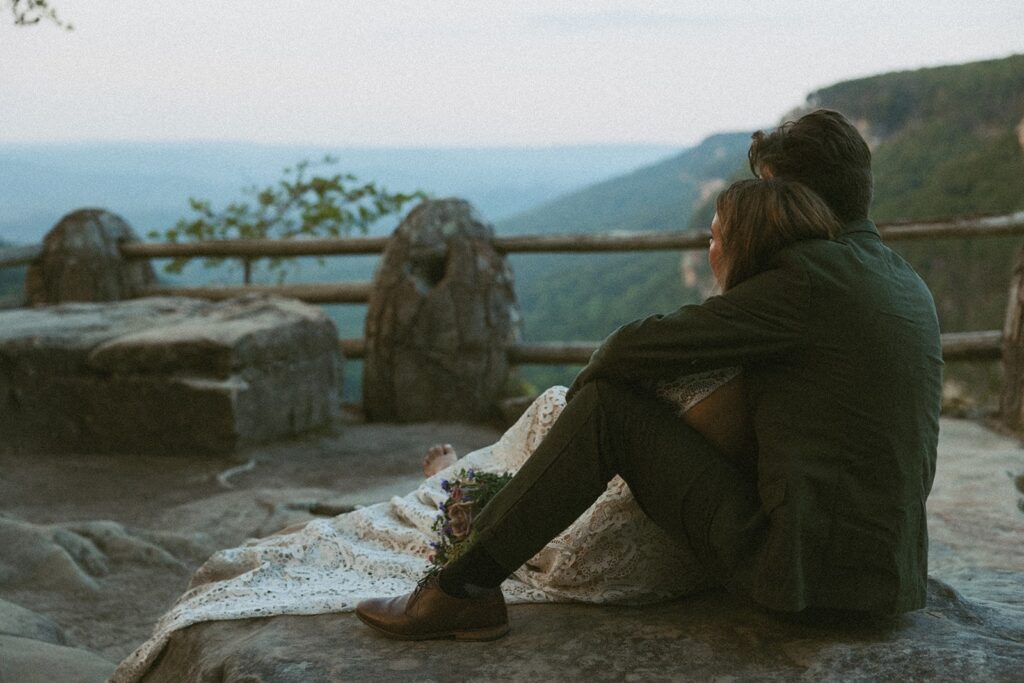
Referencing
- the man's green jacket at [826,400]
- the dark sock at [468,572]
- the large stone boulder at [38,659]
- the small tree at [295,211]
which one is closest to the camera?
the man's green jacket at [826,400]

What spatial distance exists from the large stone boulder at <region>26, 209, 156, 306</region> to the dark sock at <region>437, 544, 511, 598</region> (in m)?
6.13

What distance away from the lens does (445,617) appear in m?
2.30

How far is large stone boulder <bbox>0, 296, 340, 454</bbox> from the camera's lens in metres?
5.63

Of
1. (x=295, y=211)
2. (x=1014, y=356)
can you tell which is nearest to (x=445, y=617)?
(x=1014, y=356)

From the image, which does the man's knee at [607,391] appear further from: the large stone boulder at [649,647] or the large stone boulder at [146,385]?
the large stone boulder at [146,385]

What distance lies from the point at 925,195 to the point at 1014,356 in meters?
4.86

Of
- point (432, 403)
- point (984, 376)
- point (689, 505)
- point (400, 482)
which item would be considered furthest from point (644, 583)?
point (984, 376)

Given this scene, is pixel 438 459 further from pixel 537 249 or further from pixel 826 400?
pixel 537 249

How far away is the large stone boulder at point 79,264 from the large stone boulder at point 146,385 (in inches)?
66.5

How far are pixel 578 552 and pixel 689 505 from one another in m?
0.39

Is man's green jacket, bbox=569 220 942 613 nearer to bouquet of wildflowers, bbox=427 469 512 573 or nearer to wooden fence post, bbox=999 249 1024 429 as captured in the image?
bouquet of wildflowers, bbox=427 469 512 573

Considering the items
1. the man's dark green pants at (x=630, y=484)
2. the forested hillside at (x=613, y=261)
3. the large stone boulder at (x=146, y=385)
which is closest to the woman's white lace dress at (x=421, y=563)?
the man's dark green pants at (x=630, y=484)

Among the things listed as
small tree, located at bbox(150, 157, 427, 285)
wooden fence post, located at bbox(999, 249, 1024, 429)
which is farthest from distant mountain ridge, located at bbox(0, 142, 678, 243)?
wooden fence post, located at bbox(999, 249, 1024, 429)

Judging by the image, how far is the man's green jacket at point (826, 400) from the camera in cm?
206
